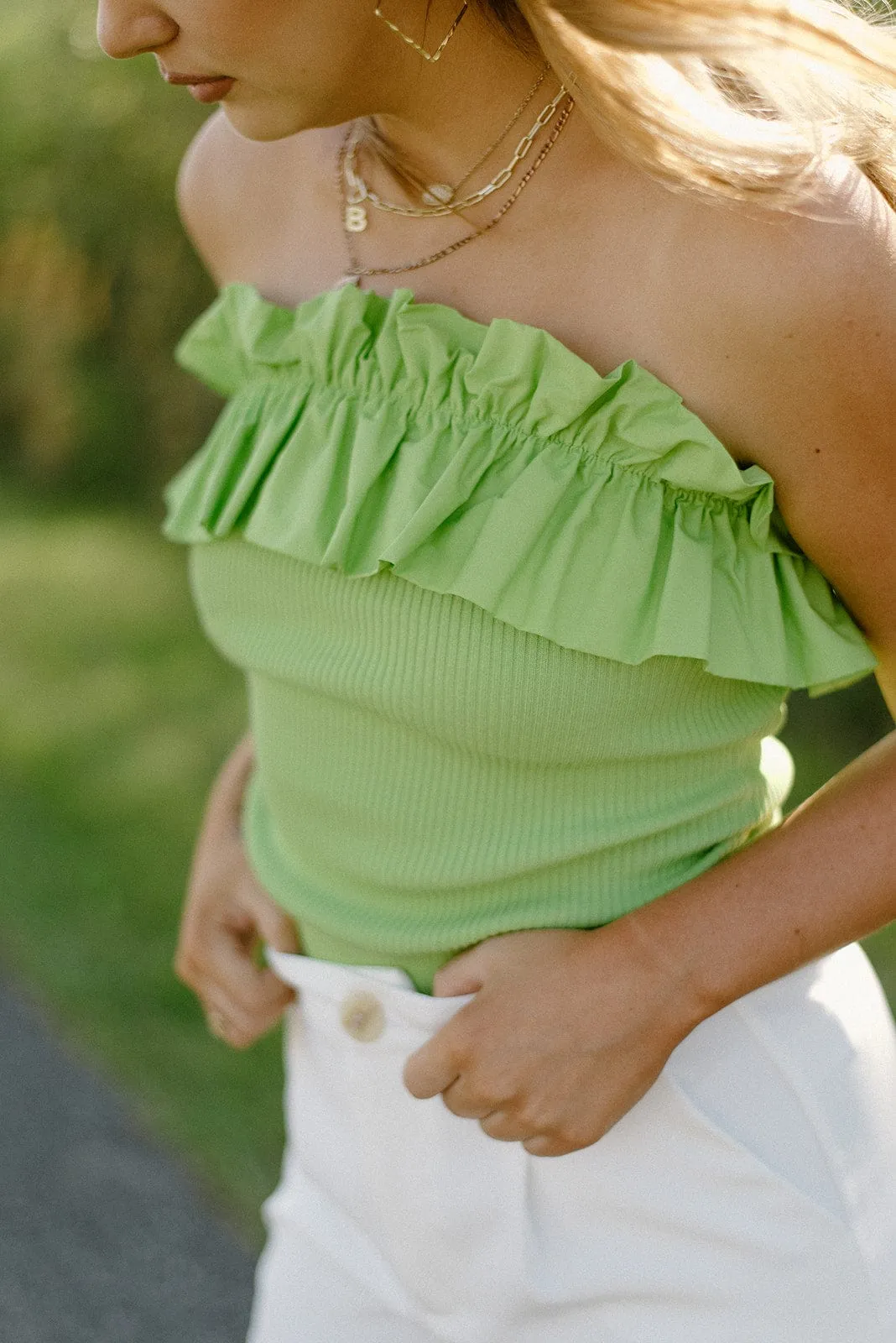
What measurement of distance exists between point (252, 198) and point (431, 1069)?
93cm

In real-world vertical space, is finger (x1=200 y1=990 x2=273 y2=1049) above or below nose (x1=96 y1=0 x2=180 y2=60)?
below

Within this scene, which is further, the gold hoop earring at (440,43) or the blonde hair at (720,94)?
the gold hoop earring at (440,43)

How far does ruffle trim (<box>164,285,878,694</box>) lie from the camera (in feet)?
4.05

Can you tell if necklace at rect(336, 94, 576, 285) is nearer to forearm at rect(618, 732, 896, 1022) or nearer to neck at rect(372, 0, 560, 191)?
neck at rect(372, 0, 560, 191)

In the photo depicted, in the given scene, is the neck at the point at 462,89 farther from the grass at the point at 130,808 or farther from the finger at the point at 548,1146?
the grass at the point at 130,808

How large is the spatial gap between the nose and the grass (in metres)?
2.21

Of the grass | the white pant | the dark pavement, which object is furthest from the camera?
the grass

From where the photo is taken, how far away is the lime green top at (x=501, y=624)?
1.25 metres

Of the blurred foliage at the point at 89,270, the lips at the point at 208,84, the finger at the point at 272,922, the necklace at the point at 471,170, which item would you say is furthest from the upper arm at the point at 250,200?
the blurred foliage at the point at 89,270

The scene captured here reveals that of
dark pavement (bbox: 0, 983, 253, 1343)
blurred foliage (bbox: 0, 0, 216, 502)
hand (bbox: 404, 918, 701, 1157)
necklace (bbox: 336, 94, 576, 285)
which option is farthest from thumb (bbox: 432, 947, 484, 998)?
blurred foliage (bbox: 0, 0, 216, 502)

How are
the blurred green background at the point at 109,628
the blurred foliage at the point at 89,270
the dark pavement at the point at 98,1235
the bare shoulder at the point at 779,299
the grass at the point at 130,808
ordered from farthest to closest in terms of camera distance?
1. the blurred foliage at the point at 89,270
2. the blurred green background at the point at 109,628
3. the grass at the point at 130,808
4. the dark pavement at the point at 98,1235
5. the bare shoulder at the point at 779,299

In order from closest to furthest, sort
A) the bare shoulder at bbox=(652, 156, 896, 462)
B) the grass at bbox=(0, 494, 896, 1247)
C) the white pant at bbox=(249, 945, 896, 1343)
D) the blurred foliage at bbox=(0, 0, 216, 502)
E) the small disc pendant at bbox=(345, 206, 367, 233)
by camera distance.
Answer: the bare shoulder at bbox=(652, 156, 896, 462) < the white pant at bbox=(249, 945, 896, 1343) < the small disc pendant at bbox=(345, 206, 367, 233) < the grass at bbox=(0, 494, 896, 1247) < the blurred foliage at bbox=(0, 0, 216, 502)

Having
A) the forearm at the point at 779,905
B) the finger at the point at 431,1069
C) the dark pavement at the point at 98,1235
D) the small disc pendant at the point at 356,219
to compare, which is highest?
the small disc pendant at the point at 356,219

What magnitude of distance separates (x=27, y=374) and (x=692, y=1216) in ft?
26.1
